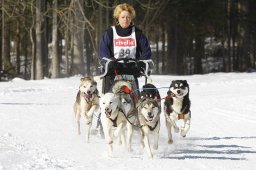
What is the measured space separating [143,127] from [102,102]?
62cm

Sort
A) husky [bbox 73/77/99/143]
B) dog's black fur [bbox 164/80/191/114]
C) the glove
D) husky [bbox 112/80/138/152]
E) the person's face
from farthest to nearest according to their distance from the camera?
husky [bbox 73/77/99/143]
dog's black fur [bbox 164/80/191/114]
the glove
the person's face
husky [bbox 112/80/138/152]

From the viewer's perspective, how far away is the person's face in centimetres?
795

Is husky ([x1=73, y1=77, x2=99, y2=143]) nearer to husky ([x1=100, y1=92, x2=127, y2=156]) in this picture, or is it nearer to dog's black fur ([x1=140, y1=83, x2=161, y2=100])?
dog's black fur ([x1=140, y1=83, x2=161, y2=100])

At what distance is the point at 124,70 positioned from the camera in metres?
8.15

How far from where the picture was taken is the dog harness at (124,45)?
26.6ft

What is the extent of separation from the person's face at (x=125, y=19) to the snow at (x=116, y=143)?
1.76 meters

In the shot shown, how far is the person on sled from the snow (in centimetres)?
113

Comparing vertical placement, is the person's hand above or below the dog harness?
below

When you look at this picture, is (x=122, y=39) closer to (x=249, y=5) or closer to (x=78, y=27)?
(x=78, y=27)

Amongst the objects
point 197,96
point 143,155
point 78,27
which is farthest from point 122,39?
point 78,27

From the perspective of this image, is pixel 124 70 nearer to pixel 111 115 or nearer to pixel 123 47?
pixel 123 47

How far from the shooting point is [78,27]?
86.8 feet

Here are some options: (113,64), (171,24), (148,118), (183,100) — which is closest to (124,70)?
(113,64)

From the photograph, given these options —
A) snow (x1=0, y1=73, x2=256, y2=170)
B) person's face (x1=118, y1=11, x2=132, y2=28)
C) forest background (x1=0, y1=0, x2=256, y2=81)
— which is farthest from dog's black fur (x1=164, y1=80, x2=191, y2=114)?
forest background (x1=0, y1=0, x2=256, y2=81)
